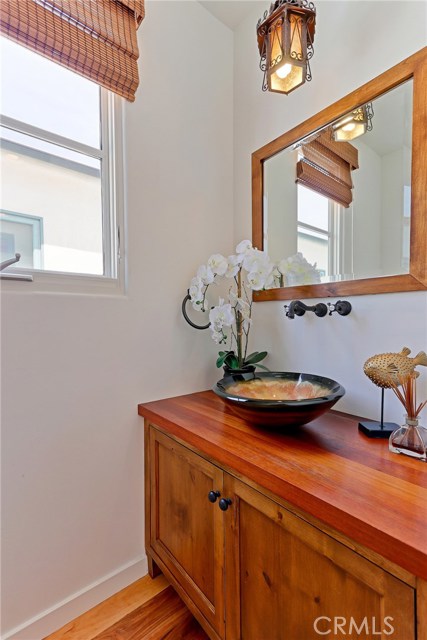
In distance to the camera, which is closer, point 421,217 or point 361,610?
point 361,610

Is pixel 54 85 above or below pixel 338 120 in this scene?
above

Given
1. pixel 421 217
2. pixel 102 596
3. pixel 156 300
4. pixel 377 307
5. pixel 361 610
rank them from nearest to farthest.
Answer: pixel 361 610 → pixel 421 217 → pixel 377 307 → pixel 102 596 → pixel 156 300

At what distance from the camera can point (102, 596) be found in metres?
1.14

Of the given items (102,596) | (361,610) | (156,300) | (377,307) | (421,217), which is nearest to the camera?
(361,610)

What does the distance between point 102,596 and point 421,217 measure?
1734 millimetres

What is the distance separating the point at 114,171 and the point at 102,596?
165 cm

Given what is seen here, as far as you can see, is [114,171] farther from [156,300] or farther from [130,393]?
[130,393]

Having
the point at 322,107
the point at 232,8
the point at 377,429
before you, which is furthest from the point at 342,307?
the point at 232,8

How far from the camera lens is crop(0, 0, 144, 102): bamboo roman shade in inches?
35.6

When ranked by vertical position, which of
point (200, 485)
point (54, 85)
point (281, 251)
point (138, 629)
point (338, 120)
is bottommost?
point (138, 629)

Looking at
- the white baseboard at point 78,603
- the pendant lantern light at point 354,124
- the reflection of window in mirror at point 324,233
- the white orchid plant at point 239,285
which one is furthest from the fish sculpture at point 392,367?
the white baseboard at point 78,603

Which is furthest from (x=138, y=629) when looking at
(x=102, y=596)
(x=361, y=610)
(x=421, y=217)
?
(x=421, y=217)

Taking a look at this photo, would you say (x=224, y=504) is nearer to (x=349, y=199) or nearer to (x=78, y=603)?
(x=78, y=603)

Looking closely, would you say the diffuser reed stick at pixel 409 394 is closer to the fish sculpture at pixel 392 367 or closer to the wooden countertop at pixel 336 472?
the fish sculpture at pixel 392 367
